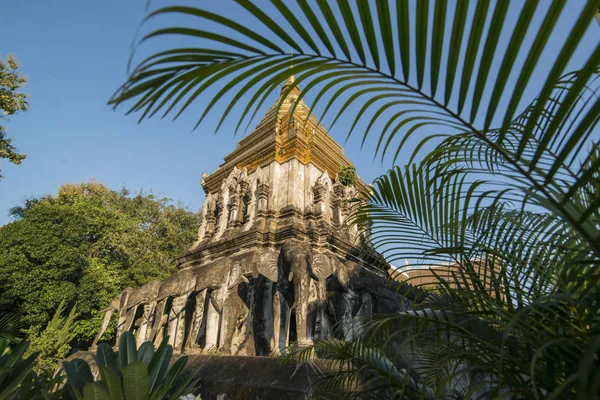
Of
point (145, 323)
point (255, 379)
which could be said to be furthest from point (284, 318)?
point (145, 323)

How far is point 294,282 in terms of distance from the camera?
556 centimetres

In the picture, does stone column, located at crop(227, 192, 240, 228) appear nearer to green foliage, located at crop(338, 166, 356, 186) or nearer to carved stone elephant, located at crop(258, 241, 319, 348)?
carved stone elephant, located at crop(258, 241, 319, 348)

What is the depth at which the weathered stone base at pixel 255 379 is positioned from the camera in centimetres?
303

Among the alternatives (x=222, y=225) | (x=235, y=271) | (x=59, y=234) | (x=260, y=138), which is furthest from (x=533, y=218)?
(x=59, y=234)

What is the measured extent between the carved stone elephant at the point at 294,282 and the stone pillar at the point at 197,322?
1.35m

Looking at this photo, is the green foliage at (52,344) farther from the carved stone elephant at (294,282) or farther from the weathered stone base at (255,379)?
the weathered stone base at (255,379)

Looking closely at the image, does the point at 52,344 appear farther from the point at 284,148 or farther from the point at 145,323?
the point at 284,148

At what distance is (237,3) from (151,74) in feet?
0.84

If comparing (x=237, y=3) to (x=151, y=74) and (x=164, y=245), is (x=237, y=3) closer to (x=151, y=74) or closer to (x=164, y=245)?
(x=151, y=74)

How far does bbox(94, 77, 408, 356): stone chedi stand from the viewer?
5727mm

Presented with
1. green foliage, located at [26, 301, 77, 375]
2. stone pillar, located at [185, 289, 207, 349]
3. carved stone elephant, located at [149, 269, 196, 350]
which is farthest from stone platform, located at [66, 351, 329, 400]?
green foliage, located at [26, 301, 77, 375]

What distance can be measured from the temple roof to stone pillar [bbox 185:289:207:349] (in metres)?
3.81

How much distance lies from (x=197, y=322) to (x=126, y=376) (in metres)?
5.09

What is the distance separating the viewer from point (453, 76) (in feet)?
2.78
